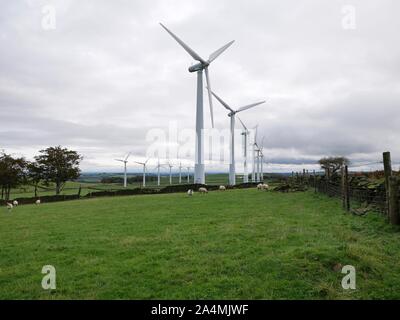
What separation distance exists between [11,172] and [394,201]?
61964 millimetres

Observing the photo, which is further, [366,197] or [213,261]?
[366,197]

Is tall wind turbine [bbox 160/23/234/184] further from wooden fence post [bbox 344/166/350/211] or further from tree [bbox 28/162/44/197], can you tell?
tree [bbox 28/162/44/197]

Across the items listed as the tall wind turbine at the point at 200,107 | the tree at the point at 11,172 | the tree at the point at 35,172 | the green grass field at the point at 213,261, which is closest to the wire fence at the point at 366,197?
the green grass field at the point at 213,261

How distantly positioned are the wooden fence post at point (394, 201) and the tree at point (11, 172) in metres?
58.9

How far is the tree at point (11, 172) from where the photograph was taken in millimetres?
57131

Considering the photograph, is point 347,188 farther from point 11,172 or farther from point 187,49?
point 11,172

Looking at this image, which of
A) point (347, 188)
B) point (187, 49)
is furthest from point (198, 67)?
point (347, 188)

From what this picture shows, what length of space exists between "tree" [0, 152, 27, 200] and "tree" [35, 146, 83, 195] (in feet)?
12.6

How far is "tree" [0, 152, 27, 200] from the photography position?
187ft

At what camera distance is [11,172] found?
58281 millimetres

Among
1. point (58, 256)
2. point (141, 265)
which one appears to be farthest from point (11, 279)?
point (141, 265)
